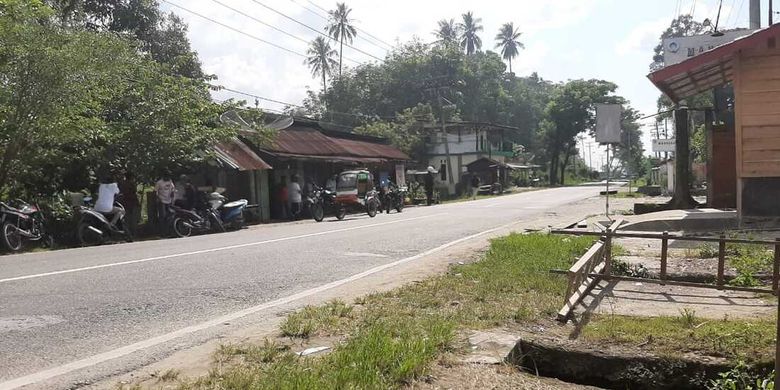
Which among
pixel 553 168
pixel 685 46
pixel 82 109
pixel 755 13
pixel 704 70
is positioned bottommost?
pixel 553 168

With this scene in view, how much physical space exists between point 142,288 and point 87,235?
8181 millimetres

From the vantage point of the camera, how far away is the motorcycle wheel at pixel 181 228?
16.5 m

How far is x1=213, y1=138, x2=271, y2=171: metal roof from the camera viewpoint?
20.3 metres

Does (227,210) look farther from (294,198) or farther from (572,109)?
(572,109)

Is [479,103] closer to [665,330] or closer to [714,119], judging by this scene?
[714,119]

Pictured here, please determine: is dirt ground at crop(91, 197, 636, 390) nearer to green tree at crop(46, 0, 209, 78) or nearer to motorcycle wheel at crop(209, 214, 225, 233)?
motorcycle wheel at crop(209, 214, 225, 233)

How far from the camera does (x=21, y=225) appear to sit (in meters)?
13.5

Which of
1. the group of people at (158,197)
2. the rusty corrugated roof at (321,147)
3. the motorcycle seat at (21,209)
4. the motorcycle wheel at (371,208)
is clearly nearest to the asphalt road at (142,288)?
the motorcycle seat at (21,209)

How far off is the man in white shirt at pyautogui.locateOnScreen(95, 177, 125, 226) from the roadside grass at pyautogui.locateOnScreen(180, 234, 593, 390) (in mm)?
9327

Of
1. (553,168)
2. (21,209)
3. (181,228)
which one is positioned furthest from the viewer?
(553,168)

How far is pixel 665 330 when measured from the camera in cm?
549

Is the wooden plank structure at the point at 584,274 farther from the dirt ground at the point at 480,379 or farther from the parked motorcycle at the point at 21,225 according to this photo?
the parked motorcycle at the point at 21,225

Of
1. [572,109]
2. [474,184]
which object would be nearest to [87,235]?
[474,184]

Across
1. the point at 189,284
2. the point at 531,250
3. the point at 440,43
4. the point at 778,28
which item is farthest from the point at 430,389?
the point at 440,43
